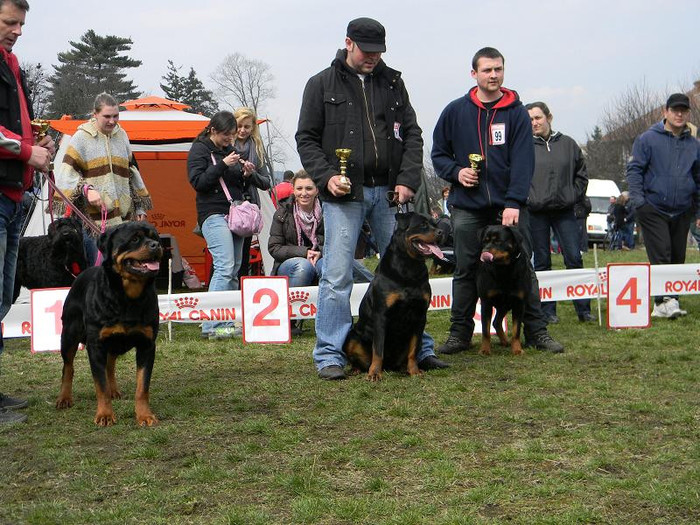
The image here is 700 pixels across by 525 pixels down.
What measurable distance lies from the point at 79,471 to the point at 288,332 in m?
3.43

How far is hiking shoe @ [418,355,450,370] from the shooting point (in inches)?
209

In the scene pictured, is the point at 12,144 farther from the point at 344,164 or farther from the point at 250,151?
the point at 250,151

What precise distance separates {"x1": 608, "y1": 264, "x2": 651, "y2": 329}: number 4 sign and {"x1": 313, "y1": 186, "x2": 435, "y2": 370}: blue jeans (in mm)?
2464

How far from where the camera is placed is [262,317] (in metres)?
6.69

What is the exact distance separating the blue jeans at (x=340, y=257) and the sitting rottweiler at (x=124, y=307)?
4.34 ft

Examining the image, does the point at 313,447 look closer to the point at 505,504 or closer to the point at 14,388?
the point at 505,504

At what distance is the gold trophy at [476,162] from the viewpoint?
220 inches

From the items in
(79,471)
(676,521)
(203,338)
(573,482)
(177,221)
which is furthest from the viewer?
(177,221)

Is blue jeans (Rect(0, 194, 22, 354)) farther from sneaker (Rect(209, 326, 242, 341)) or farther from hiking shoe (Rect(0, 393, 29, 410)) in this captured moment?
sneaker (Rect(209, 326, 242, 341))

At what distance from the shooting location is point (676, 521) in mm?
2588

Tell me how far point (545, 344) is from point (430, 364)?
43.4 inches

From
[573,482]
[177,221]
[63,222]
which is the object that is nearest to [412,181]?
[573,482]

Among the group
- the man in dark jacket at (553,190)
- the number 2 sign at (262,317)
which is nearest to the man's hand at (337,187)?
the number 2 sign at (262,317)

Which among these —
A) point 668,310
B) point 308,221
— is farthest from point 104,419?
point 668,310
